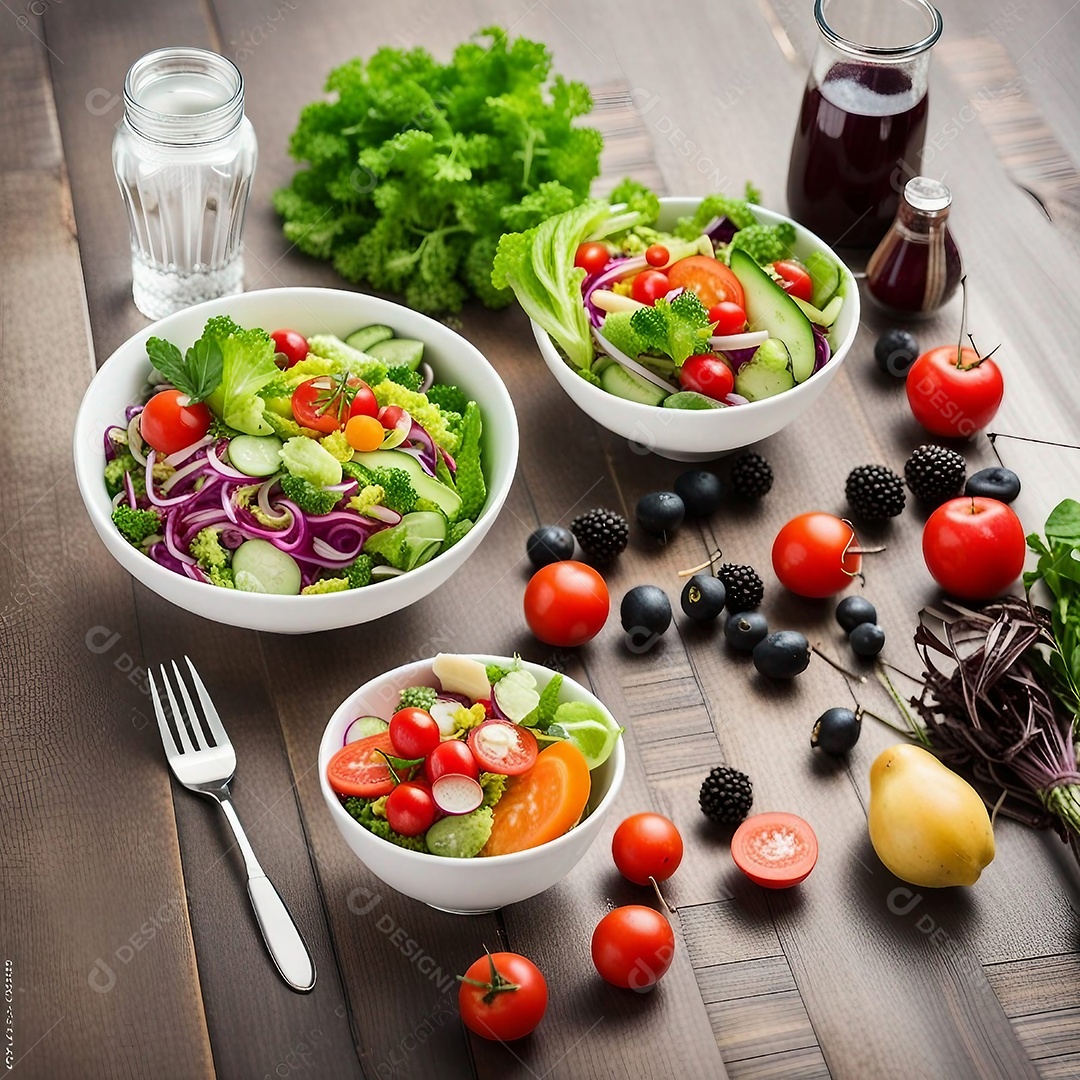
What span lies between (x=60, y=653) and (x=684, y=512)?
1.18m

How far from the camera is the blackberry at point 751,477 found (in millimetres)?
2539

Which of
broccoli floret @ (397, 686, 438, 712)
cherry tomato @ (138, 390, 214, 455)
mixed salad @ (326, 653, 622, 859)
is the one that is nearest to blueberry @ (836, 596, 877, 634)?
mixed salad @ (326, 653, 622, 859)

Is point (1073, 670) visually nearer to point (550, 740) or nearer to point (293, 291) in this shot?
point (550, 740)

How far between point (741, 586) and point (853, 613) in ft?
0.68

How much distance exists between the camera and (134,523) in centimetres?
215

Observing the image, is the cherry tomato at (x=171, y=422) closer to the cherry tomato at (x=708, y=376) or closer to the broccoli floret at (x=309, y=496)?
the broccoli floret at (x=309, y=496)

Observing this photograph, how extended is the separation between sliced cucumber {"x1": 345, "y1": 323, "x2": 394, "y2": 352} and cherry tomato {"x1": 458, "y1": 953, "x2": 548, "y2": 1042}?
4.07 feet

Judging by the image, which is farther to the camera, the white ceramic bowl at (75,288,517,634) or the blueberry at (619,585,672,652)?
the blueberry at (619,585,672,652)

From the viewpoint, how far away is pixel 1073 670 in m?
2.11

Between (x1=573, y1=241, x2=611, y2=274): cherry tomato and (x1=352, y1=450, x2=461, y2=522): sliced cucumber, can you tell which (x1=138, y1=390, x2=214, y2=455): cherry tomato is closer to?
(x1=352, y1=450, x2=461, y2=522): sliced cucumber

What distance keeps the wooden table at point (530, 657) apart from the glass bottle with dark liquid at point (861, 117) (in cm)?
21

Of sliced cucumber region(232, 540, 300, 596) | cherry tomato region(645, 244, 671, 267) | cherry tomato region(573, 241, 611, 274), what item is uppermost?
cherry tomato region(645, 244, 671, 267)

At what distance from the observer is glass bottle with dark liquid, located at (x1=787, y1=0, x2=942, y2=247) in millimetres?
2826

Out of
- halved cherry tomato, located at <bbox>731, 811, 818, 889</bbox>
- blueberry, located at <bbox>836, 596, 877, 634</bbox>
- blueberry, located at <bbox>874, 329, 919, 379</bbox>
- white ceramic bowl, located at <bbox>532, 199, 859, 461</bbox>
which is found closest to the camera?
halved cherry tomato, located at <bbox>731, 811, 818, 889</bbox>
